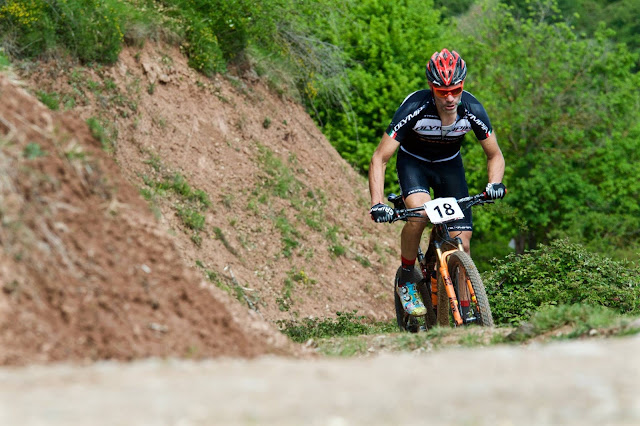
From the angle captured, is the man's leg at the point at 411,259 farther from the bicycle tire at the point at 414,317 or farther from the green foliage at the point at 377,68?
the green foliage at the point at 377,68

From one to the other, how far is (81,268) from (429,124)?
14.0ft

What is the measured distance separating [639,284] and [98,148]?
21.1 ft

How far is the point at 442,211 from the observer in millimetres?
8094

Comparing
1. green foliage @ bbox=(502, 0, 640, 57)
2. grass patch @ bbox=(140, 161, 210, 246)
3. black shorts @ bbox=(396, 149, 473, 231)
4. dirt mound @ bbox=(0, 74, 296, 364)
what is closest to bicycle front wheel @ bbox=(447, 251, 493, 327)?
black shorts @ bbox=(396, 149, 473, 231)

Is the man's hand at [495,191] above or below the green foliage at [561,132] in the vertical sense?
above

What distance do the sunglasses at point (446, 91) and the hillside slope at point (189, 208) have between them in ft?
8.30

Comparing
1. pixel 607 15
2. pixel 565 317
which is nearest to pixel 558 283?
pixel 565 317

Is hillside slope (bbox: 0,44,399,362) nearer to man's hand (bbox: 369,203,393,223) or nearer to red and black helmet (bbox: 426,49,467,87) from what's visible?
man's hand (bbox: 369,203,393,223)

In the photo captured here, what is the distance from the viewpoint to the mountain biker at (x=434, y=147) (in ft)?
26.5

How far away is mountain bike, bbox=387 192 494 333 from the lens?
7773 millimetres

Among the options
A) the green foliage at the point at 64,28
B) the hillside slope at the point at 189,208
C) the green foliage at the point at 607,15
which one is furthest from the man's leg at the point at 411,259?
the green foliage at the point at 607,15

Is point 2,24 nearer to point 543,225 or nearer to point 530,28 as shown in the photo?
point 543,225

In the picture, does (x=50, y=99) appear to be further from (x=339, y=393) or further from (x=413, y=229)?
(x=339, y=393)

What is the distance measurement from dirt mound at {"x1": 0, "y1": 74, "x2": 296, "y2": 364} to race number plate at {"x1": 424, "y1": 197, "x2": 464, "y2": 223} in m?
2.88
